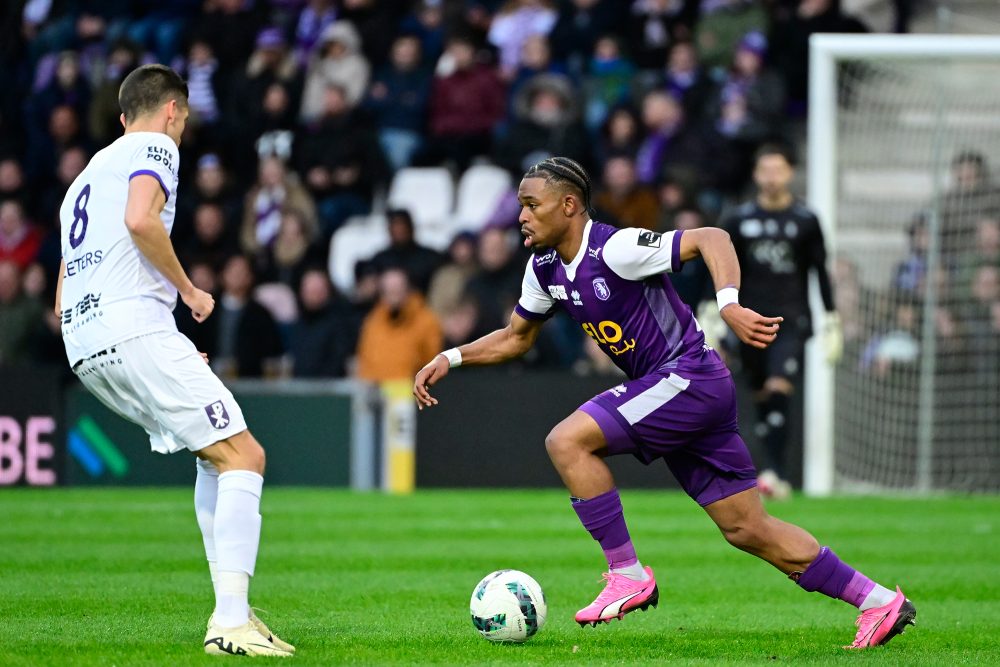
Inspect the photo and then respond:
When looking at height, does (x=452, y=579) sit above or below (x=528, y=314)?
below

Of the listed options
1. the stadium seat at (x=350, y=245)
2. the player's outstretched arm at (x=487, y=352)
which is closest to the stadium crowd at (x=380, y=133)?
the stadium seat at (x=350, y=245)

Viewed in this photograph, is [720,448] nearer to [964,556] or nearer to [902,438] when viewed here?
[964,556]

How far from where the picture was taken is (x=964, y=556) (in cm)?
1025

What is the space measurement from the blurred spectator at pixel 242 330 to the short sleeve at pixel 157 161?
36.4 ft

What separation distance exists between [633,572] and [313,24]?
15546 mm

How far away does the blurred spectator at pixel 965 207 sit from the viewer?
1569cm

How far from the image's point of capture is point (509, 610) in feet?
21.4

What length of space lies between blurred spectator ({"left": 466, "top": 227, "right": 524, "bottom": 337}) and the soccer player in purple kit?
32.6ft

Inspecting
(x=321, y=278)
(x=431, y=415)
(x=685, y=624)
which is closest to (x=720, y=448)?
(x=685, y=624)

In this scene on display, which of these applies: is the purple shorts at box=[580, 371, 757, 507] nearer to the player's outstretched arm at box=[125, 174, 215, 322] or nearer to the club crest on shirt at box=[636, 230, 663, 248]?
the club crest on shirt at box=[636, 230, 663, 248]

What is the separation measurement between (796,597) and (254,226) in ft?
38.3

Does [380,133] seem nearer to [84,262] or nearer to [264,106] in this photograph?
[264,106]

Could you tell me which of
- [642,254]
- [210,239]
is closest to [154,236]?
[642,254]

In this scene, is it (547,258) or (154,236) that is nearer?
(154,236)
